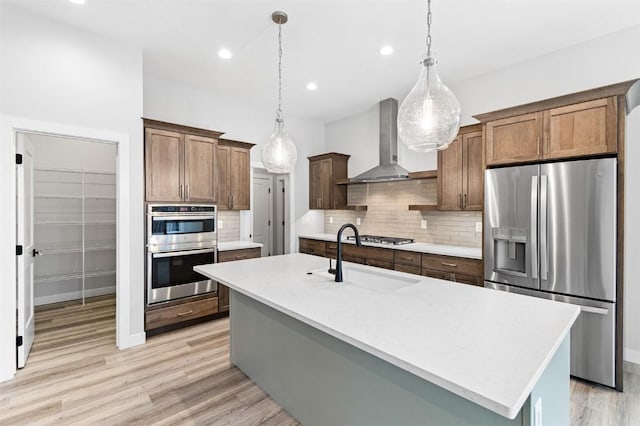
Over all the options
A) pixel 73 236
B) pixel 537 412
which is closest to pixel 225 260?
pixel 73 236

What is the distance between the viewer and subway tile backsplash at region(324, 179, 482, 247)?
4.11 meters

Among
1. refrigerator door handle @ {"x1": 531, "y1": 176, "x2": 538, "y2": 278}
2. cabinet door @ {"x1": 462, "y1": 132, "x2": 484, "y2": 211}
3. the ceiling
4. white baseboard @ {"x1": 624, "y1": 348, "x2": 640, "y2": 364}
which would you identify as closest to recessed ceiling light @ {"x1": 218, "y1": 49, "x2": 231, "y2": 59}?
the ceiling

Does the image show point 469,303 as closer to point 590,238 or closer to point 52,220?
point 590,238

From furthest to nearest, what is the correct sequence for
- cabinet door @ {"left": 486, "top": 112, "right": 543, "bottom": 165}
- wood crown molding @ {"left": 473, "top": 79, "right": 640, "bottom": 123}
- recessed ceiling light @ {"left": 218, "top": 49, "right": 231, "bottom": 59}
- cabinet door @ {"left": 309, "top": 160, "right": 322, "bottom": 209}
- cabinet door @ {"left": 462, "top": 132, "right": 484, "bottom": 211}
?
cabinet door @ {"left": 309, "top": 160, "right": 322, "bottom": 209} < cabinet door @ {"left": 462, "top": 132, "right": 484, "bottom": 211} < recessed ceiling light @ {"left": 218, "top": 49, "right": 231, "bottom": 59} < cabinet door @ {"left": 486, "top": 112, "right": 543, "bottom": 165} < wood crown molding @ {"left": 473, "top": 79, "right": 640, "bottom": 123}

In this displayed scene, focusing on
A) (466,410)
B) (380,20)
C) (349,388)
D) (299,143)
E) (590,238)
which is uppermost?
(380,20)

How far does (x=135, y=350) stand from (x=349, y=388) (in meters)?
2.56

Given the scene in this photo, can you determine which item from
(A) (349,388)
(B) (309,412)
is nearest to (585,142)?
(A) (349,388)

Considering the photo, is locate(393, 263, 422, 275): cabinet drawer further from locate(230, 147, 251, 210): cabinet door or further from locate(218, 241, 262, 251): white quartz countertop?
locate(230, 147, 251, 210): cabinet door

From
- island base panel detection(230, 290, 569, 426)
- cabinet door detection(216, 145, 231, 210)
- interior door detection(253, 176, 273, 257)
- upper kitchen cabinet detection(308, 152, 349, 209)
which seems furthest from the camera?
interior door detection(253, 176, 273, 257)

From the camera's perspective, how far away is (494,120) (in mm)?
3100

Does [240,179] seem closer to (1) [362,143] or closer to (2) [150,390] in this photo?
(1) [362,143]

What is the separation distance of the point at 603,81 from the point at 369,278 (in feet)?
10.00

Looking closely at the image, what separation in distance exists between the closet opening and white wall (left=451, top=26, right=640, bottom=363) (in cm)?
486

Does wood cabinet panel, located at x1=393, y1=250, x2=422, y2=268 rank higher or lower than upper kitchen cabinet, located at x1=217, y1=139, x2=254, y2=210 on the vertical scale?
lower
